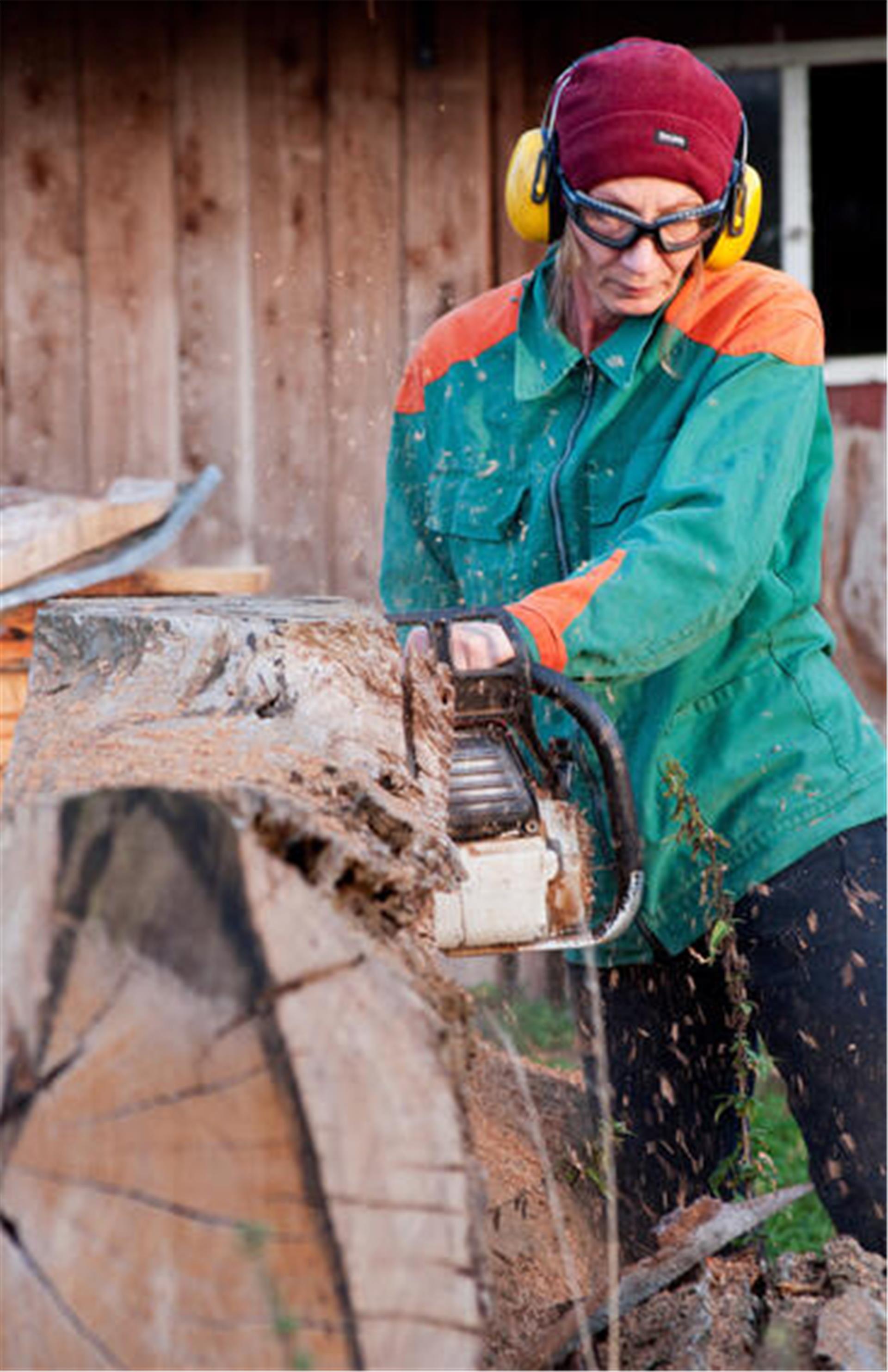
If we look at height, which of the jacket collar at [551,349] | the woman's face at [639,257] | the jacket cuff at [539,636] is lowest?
the jacket cuff at [539,636]

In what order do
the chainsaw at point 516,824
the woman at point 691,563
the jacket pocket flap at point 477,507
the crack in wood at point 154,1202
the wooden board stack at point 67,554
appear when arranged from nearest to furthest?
1. the crack in wood at point 154,1202
2. the chainsaw at point 516,824
3. the woman at point 691,563
4. the jacket pocket flap at point 477,507
5. the wooden board stack at point 67,554

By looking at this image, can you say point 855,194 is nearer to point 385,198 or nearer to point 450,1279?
point 385,198

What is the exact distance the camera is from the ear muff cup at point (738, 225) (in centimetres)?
285

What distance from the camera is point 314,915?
148cm

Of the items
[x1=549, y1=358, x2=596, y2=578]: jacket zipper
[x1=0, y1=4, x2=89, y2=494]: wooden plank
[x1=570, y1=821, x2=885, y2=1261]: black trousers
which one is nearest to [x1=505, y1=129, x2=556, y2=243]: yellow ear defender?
[x1=549, y1=358, x2=596, y2=578]: jacket zipper

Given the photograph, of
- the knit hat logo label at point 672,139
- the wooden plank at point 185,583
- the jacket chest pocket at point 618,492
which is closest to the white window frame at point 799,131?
the wooden plank at point 185,583

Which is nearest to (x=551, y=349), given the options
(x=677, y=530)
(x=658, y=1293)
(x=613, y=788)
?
(x=677, y=530)

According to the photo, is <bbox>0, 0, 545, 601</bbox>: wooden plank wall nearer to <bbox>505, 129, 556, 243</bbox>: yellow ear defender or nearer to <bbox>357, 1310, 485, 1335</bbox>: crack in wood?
<bbox>505, 129, 556, 243</bbox>: yellow ear defender

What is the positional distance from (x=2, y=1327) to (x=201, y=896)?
1.26 feet

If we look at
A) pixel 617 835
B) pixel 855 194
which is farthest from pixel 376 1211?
pixel 855 194

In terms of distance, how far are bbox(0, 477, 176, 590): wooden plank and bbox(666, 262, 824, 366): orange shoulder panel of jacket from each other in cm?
180

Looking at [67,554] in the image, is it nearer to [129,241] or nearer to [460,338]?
[460,338]

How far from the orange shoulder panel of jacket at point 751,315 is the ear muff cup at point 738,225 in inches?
1.2

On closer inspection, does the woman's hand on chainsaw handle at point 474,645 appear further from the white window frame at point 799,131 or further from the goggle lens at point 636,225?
the white window frame at point 799,131
